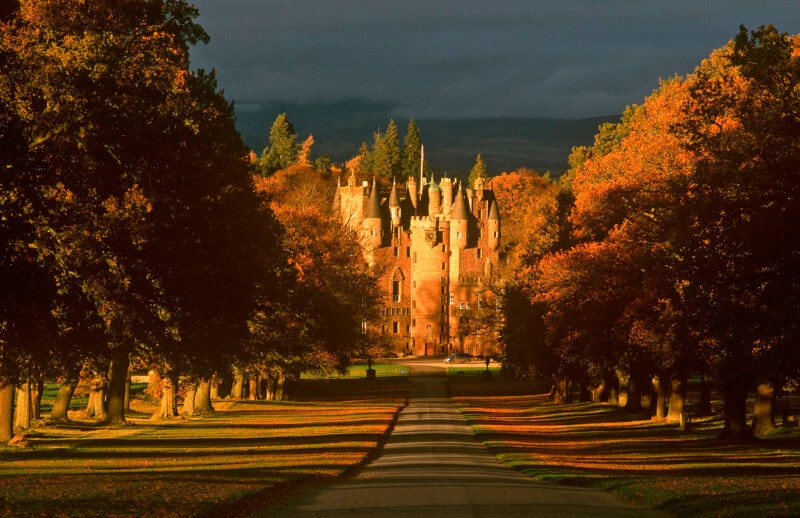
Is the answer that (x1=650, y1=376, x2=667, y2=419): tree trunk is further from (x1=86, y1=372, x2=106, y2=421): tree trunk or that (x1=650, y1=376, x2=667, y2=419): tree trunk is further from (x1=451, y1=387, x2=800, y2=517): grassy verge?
(x1=86, y1=372, x2=106, y2=421): tree trunk

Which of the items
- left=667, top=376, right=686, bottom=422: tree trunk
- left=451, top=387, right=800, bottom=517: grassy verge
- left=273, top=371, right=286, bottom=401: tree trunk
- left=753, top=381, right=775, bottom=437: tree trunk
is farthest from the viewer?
Answer: left=273, top=371, right=286, bottom=401: tree trunk

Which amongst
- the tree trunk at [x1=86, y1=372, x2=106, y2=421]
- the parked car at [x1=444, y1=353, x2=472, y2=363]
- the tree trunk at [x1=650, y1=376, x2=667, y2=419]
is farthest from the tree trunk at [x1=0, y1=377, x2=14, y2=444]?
the parked car at [x1=444, y1=353, x2=472, y2=363]

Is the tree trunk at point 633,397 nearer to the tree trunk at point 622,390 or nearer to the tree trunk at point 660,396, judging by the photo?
the tree trunk at point 622,390

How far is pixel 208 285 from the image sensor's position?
33.5 meters

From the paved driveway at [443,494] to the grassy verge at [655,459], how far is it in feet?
3.46

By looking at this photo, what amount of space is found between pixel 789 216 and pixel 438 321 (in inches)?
6694

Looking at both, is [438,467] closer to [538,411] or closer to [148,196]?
[148,196]

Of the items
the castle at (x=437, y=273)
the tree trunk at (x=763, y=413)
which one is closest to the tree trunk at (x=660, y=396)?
the tree trunk at (x=763, y=413)

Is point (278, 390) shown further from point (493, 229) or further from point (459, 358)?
point (493, 229)

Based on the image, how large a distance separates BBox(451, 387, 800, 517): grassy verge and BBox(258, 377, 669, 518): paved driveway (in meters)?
1.06

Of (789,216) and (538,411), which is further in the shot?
(538,411)

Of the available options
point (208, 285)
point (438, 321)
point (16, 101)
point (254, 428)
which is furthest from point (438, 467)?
point (438, 321)

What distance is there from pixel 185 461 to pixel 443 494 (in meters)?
11.9

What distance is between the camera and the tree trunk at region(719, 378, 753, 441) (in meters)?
41.6
